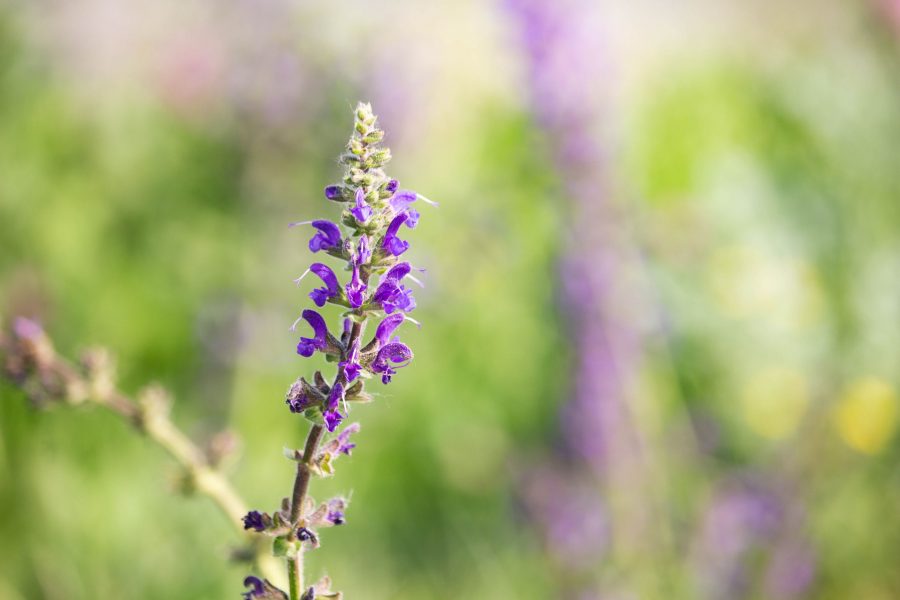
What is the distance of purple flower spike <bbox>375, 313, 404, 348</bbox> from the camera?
117cm

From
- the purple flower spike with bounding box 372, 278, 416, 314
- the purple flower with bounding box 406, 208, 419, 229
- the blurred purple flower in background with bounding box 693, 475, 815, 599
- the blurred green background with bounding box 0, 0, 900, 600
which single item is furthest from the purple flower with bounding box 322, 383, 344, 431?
the blurred purple flower in background with bounding box 693, 475, 815, 599

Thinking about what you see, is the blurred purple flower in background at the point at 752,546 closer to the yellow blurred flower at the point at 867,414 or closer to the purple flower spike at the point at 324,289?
the yellow blurred flower at the point at 867,414

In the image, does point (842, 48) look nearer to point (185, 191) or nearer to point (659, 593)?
point (185, 191)

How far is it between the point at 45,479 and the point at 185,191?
1.77 meters

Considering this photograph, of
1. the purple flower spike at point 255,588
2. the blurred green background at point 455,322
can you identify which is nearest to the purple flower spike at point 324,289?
the purple flower spike at point 255,588

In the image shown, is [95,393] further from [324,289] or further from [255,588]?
[324,289]

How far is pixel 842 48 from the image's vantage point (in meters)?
6.61

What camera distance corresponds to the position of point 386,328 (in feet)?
3.89

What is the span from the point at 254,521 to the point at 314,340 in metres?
0.22

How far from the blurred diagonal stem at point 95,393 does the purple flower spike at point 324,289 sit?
1.82ft

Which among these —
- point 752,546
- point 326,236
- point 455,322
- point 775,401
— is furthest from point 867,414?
point 326,236

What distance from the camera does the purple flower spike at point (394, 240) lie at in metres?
1.09

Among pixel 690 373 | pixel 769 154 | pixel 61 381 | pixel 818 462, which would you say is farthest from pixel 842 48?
pixel 61 381

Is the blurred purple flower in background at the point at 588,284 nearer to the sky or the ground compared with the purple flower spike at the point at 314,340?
nearer to the sky
